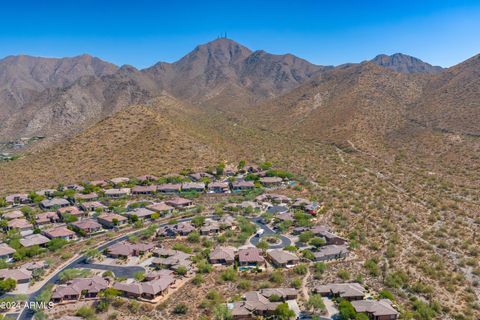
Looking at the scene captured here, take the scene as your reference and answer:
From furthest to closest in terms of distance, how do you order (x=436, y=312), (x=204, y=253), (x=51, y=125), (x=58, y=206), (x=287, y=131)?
(x=51, y=125) < (x=287, y=131) < (x=58, y=206) < (x=204, y=253) < (x=436, y=312)

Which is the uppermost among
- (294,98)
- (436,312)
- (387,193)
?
(294,98)

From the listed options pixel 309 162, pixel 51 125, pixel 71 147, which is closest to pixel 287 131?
pixel 309 162

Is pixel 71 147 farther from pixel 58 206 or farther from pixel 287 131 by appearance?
pixel 287 131

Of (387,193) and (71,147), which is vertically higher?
(71,147)

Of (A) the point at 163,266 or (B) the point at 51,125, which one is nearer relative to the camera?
(A) the point at 163,266

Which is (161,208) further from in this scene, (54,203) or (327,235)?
(327,235)

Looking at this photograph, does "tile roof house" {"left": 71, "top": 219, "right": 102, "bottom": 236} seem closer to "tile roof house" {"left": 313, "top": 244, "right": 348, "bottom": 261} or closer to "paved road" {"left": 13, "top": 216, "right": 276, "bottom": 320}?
"paved road" {"left": 13, "top": 216, "right": 276, "bottom": 320}

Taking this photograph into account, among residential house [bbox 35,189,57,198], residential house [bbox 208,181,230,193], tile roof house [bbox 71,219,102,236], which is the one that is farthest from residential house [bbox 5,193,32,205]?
residential house [bbox 208,181,230,193]

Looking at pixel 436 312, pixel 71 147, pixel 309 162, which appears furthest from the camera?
pixel 71 147
